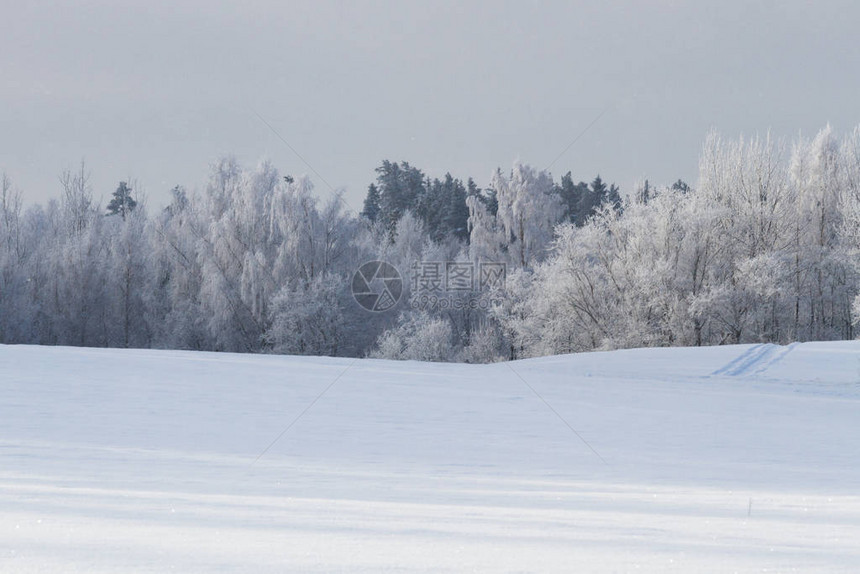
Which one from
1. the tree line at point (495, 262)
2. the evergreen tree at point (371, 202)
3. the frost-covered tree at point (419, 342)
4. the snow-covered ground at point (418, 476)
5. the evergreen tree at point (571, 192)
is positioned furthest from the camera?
the evergreen tree at point (371, 202)

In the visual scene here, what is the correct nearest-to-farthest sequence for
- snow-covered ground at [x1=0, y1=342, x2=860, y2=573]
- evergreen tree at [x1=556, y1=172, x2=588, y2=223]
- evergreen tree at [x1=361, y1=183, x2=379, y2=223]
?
snow-covered ground at [x1=0, y1=342, x2=860, y2=573] < evergreen tree at [x1=556, y1=172, x2=588, y2=223] < evergreen tree at [x1=361, y1=183, x2=379, y2=223]

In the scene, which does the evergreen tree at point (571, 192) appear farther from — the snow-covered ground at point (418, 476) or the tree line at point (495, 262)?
the snow-covered ground at point (418, 476)

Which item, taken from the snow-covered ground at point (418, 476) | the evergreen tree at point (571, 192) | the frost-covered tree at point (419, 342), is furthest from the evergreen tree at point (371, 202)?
the snow-covered ground at point (418, 476)

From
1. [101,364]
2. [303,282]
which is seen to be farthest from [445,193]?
[101,364]

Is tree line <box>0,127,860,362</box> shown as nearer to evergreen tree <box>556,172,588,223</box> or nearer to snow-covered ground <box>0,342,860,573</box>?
snow-covered ground <box>0,342,860,573</box>

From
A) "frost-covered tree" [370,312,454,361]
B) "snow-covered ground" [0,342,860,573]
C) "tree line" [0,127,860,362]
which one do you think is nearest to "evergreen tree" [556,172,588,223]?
"tree line" [0,127,860,362]

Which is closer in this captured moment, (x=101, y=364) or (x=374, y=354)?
(x=101, y=364)

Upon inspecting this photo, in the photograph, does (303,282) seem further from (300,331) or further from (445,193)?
(445,193)

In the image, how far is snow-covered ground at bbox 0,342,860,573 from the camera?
144 inches

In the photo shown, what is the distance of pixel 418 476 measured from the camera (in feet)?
18.5

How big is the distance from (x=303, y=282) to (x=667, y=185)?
16136 millimetres

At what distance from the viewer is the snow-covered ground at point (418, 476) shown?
365 cm

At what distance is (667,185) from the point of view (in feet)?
100

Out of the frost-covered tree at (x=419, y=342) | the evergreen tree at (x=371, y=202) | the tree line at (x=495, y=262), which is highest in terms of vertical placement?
the evergreen tree at (x=371, y=202)
